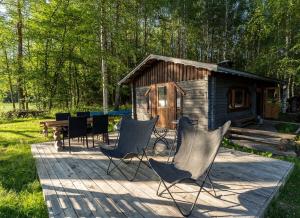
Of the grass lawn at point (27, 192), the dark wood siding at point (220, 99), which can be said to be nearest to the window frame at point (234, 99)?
the dark wood siding at point (220, 99)

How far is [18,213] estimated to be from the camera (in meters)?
2.93

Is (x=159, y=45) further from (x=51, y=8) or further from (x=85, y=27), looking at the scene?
(x=51, y=8)

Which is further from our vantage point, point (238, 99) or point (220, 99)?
point (238, 99)

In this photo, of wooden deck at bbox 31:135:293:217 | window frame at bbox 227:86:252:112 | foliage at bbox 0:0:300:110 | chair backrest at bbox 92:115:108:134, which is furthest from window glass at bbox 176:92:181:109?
foliage at bbox 0:0:300:110

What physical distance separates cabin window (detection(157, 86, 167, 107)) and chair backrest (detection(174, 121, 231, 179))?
5969 mm

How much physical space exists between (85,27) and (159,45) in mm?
7803

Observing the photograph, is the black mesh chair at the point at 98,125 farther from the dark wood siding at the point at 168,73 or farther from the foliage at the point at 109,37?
the foliage at the point at 109,37

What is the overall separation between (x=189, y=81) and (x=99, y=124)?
4062mm

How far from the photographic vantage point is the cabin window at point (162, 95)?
31.8 ft

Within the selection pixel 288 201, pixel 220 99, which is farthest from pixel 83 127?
pixel 220 99

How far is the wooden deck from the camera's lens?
2.70m

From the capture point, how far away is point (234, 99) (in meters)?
9.70

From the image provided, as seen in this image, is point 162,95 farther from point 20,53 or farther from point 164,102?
point 20,53

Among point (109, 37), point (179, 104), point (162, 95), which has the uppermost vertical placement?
point (109, 37)
